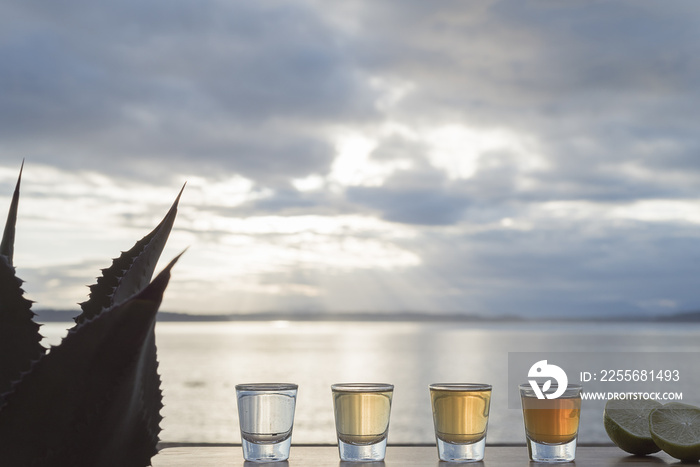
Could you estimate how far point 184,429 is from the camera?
180 ft

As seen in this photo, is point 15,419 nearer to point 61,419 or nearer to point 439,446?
point 61,419

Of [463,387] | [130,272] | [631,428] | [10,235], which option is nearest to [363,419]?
[463,387]

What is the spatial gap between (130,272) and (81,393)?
233 millimetres

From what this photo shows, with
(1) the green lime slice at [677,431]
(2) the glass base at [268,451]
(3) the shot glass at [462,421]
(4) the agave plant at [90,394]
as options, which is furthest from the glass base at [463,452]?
(4) the agave plant at [90,394]

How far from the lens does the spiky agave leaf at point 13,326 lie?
1.21 m

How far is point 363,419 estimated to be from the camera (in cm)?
212

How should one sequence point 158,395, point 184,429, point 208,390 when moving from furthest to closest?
point 208,390
point 184,429
point 158,395

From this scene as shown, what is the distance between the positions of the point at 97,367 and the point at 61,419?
4.2 inches

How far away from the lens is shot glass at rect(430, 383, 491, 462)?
213 centimetres

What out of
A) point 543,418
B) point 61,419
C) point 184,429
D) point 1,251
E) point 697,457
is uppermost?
point 1,251

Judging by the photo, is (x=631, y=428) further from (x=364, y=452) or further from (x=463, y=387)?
(x=364, y=452)

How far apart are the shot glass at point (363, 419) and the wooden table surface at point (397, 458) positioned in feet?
0.15

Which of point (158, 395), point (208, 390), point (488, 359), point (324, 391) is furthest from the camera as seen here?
point (488, 359)

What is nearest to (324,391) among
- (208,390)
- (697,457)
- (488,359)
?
(208,390)
